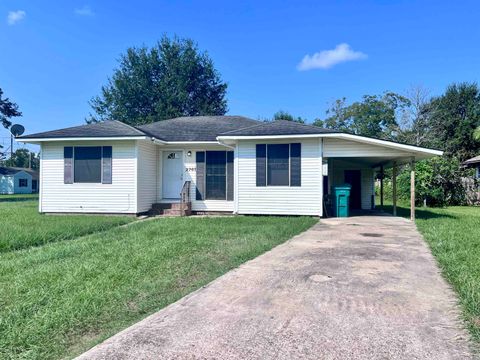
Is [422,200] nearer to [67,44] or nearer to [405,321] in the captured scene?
[405,321]

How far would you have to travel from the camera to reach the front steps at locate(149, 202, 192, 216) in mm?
13008

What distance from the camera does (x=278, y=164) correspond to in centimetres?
1219

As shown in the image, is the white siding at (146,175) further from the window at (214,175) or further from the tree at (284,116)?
the tree at (284,116)

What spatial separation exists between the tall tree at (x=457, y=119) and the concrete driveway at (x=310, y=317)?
1188 inches

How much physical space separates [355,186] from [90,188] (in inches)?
450

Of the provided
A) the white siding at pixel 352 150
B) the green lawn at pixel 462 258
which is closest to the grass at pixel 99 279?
the green lawn at pixel 462 258

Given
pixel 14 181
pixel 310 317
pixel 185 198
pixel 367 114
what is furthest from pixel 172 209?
pixel 14 181

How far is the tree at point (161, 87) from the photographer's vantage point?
34281mm

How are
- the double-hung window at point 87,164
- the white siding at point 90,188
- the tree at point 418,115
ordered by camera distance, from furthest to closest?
the tree at point 418,115
the double-hung window at point 87,164
the white siding at point 90,188

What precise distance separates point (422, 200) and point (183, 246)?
1623 centimetres

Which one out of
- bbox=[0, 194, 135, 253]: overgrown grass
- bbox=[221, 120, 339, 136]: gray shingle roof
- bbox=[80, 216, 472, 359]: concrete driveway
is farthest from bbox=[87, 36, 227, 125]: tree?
bbox=[80, 216, 472, 359]: concrete driveway

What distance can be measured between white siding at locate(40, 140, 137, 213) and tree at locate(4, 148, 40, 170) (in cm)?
5764

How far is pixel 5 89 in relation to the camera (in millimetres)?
35406

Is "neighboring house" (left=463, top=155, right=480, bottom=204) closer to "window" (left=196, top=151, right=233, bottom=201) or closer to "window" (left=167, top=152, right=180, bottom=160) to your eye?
"window" (left=196, top=151, right=233, bottom=201)
